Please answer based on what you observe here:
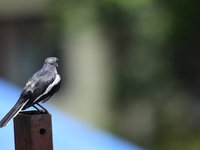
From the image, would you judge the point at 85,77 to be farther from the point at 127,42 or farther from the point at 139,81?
the point at 139,81

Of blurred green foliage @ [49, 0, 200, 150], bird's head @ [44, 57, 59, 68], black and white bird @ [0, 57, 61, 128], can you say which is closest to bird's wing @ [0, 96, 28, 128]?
black and white bird @ [0, 57, 61, 128]

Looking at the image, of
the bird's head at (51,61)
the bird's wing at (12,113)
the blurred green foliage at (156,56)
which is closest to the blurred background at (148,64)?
the blurred green foliage at (156,56)

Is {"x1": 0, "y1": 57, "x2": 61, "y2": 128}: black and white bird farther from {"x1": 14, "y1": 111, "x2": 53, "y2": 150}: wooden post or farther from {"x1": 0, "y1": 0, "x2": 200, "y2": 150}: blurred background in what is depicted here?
{"x1": 0, "y1": 0, "x2": 200, "y2": 150}: blurred background

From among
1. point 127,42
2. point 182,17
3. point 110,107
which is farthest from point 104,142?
point 110,107

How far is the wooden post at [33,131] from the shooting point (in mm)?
2771

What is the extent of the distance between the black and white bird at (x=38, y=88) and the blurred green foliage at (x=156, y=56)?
444cm

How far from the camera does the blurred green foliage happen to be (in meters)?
7.59

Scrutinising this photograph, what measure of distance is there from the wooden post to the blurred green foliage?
469 centimetres

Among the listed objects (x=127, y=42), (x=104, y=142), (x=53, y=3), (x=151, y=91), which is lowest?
(x=104, y=142)

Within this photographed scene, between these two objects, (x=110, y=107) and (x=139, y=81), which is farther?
(x=110, y=107)

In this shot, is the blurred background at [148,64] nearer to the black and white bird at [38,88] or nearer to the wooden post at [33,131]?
the black and white bird at [38,88]

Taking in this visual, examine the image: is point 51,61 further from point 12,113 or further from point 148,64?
point 148,64

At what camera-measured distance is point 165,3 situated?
7699mm

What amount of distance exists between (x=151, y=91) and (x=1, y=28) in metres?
6.04
